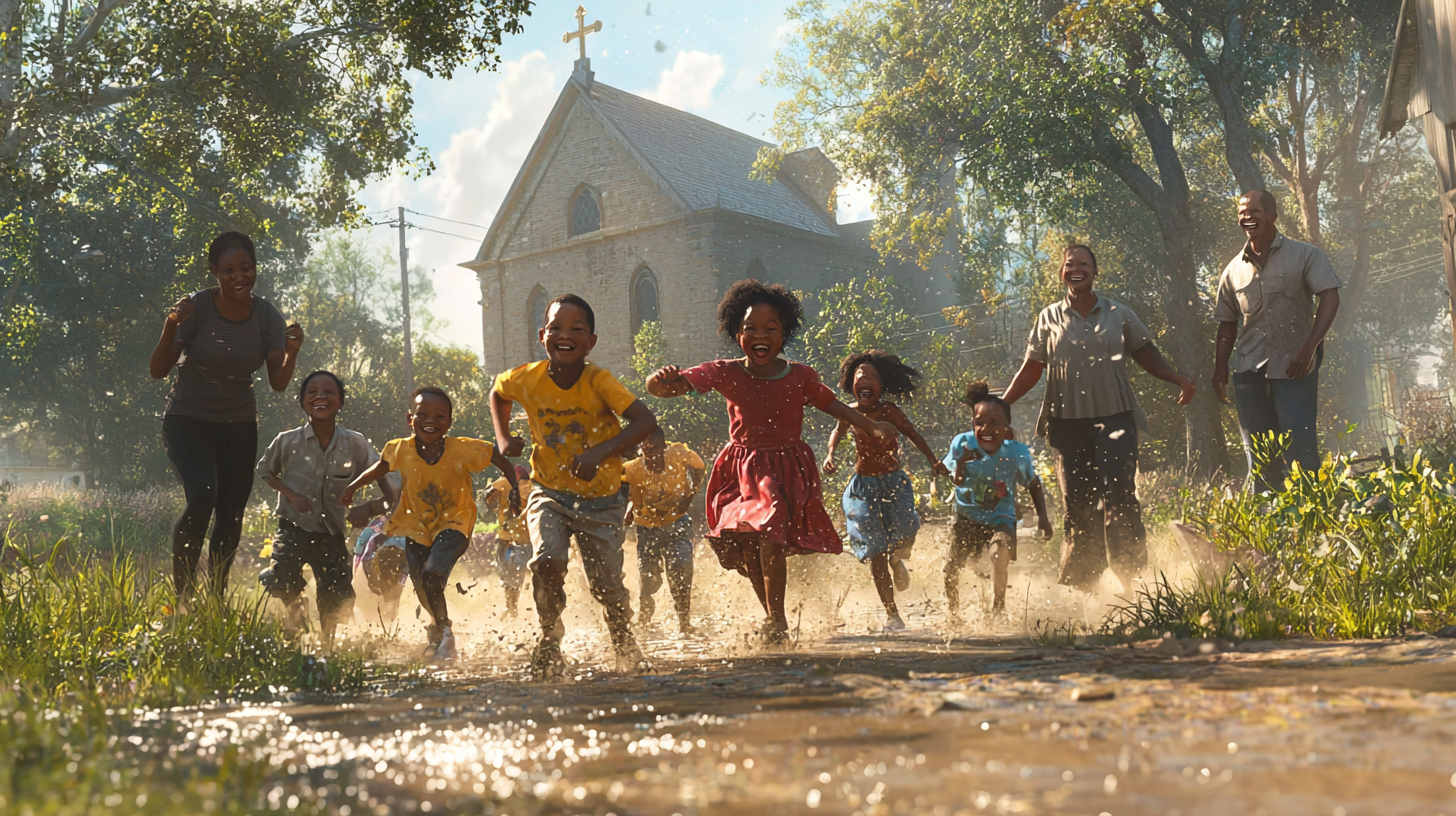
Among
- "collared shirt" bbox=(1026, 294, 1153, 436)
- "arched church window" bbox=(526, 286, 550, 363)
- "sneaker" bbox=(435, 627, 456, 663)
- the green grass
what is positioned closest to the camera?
the green grass

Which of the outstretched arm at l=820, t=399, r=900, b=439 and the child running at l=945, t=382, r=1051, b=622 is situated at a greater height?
the outstretched arm at l=820, t=399, r=900, b=439

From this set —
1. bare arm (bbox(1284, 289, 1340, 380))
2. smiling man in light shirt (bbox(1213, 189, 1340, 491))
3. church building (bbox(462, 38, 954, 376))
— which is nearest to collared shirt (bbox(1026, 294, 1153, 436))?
smiling man in light shirt (bbox(1213, 189, 1340, 491))

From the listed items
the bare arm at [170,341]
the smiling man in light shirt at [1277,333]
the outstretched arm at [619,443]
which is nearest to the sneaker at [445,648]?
the outstretched arm at [619,443]

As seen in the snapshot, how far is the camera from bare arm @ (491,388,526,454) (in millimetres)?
5523

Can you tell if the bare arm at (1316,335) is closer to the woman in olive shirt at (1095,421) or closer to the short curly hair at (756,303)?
the woman in olive shirt at (1095,421)

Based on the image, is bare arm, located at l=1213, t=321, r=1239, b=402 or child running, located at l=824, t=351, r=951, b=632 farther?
child running, located at l=824, t=351, r=951, b=632

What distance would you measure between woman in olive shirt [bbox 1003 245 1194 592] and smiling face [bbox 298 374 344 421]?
446 cm

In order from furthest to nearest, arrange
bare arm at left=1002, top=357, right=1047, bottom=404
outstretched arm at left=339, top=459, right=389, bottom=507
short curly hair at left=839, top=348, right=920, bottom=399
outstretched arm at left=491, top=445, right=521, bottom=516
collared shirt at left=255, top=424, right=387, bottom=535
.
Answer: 1. short curly hair at left=839, top=348, right=920, bottom=399
2. bare arm at left=1002, top=357, right=1047, bottom=404
3. collared shirt at left=255, top=424, right=387, bottom=535
4. outstretched arm at left=339, top=459, right=389, bottom=507
5. outstretched arm at left=491, top=445, right=521, bottom=516

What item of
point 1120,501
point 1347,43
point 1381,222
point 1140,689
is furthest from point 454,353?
point 1140,689

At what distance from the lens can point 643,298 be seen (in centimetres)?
3416

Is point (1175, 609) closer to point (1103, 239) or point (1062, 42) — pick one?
point (1062, 42)

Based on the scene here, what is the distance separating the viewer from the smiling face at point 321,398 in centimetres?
665

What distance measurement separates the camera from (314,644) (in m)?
5.20

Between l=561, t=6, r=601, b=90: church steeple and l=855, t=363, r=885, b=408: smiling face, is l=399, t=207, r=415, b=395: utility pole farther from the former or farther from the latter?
l=855, t=363, r=885, b=408: smiling face
